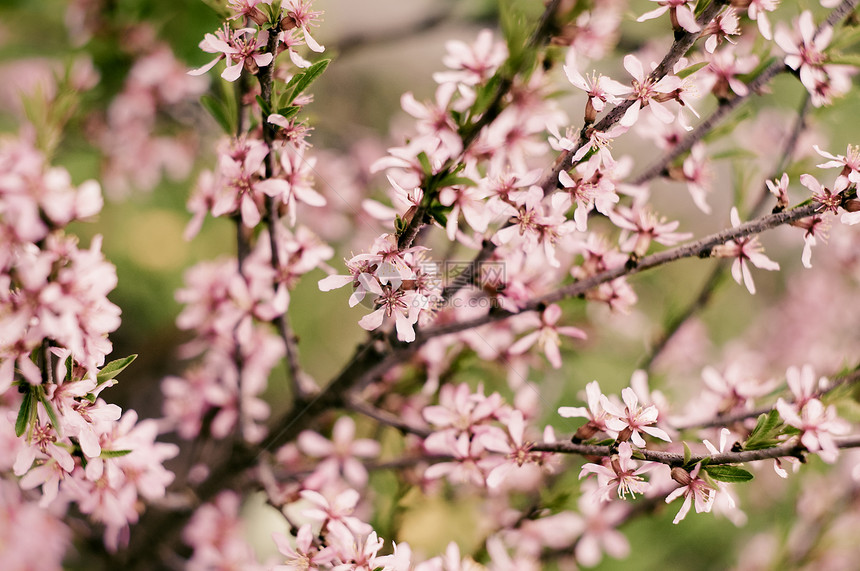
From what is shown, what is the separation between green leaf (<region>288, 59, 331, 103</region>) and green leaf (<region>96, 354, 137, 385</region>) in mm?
348

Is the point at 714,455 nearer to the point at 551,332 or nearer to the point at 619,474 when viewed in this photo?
the point at 619,474

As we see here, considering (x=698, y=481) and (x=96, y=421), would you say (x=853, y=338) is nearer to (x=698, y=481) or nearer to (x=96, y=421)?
(x=698, y=481)

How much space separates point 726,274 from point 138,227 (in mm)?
1832

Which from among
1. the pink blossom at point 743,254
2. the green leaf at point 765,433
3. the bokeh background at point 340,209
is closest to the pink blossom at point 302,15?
the bokeh background at point 340,209

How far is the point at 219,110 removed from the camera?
2.82ft

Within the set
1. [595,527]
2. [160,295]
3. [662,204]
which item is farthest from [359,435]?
[662,204]

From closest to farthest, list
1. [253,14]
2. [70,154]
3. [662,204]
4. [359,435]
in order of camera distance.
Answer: [253,14] < [359,435] < [70,154] < [662,204]

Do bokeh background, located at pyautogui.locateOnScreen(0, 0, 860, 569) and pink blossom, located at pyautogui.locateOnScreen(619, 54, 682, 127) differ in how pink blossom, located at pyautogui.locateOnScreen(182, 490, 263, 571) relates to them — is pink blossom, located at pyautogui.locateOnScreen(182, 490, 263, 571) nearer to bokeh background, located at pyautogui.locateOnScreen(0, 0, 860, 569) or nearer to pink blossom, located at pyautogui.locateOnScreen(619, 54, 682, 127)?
bokeh background, located at pyautogui.locateOnScreen(0, 0, 860, 569)

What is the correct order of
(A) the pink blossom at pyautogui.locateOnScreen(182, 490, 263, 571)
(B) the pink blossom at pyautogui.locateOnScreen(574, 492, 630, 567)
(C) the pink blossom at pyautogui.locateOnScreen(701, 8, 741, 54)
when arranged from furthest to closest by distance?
(B) the pink blossom at pyautogui.locateOnScreen(574, 492, 630, 567), (A) the pink blossom at pyautogui.locateOnScreen(182, 490, 263, 571), (C) the pink blossom at pyautogui.locateOnScreen(701, 8, 741, 54)

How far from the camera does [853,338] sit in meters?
2.02

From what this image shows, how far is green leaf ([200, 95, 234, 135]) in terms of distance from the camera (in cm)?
Answer: 84

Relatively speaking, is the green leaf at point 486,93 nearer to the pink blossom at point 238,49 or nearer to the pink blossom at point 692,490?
the pink blossom at point 238,49

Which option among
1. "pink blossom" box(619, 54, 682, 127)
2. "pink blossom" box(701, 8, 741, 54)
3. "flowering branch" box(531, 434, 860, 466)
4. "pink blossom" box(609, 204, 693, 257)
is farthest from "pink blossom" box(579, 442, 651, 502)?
"pink blossom" box(701, 8, 741, 54)

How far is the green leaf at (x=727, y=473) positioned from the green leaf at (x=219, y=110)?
74cm
